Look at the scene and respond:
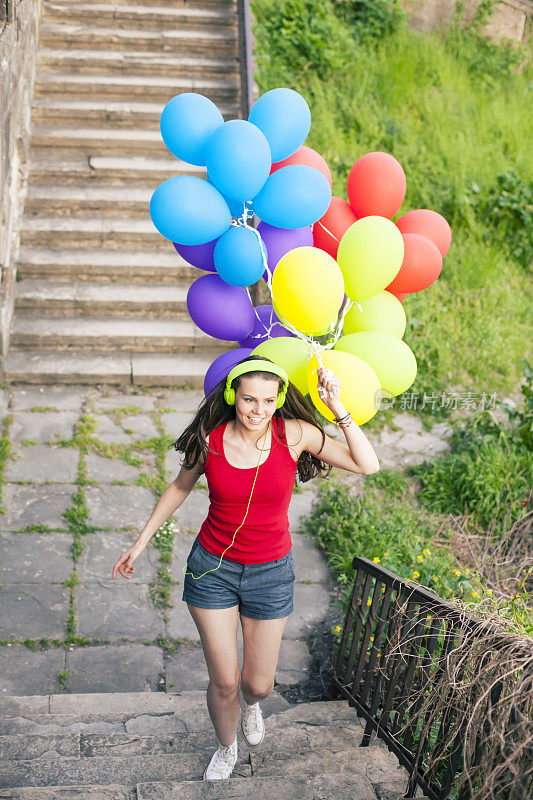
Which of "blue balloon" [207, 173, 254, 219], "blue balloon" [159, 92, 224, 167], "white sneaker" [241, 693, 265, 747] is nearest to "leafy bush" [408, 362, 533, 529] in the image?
"white sneaker" [241, 693, 265, 747]

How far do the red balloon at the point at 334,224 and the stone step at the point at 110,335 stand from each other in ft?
10.2

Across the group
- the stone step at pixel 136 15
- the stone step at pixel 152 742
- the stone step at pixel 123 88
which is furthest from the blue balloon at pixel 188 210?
the stone step at pixel 136 15

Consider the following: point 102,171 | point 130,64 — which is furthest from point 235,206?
point 130,64

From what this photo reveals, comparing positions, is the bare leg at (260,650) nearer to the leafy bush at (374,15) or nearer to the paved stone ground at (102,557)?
the paved stone ground at (102,557)

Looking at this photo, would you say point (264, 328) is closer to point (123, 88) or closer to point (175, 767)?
point (175, 767)

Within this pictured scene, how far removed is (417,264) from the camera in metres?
3.19

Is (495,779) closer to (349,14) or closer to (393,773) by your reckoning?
(393,773)

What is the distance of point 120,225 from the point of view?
6.99 meters

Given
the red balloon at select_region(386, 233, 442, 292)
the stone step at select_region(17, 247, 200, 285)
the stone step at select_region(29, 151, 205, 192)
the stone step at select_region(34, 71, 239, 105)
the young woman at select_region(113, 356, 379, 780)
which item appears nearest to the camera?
the young woman at select_region(113, 356, 379, 780)

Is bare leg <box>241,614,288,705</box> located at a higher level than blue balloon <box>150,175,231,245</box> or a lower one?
lower

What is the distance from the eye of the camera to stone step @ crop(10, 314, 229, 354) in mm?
6316

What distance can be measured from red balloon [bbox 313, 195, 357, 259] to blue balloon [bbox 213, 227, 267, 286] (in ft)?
1.56

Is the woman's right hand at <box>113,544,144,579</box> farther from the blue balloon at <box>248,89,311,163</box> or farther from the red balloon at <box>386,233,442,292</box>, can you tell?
the blue balloon at <box>248,89,311,163</box>

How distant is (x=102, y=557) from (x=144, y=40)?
591 centimetres
